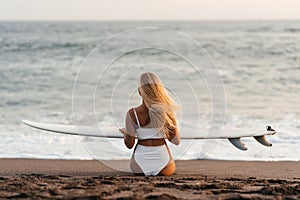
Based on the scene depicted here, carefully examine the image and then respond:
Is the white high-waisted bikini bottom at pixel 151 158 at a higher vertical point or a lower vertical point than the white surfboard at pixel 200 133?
lower

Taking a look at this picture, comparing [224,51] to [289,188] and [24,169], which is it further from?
[289,188]

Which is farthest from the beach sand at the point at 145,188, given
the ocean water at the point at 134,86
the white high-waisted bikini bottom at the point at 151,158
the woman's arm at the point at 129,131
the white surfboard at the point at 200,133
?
the ocean water at the point at 134,86

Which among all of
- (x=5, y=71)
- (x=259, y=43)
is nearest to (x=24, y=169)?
(x=5, y=71)

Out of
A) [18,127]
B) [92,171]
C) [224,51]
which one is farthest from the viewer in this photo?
[224,51]

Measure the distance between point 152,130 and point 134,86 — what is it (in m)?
5.12

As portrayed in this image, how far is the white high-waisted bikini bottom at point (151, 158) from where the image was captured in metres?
4.91

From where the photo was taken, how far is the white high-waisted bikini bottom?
16.1ft

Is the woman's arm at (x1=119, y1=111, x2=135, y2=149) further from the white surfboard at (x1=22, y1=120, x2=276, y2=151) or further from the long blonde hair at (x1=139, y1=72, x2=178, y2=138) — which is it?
the white surfboard at (x1=22, y1=120, x2=276, y2=151)

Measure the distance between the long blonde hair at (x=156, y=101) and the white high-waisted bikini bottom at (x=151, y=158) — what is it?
0.57 feet

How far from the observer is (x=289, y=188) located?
13.0 feet

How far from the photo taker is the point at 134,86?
393 inches

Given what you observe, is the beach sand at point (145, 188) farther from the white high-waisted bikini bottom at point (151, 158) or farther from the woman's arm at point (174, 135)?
the woman's arm at point (174, 135)

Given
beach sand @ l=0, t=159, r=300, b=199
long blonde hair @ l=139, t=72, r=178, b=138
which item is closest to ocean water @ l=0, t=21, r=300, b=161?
long blonde hair @ l=139, t=72, r=178, b=138

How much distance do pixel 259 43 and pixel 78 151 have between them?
14.5 metres
